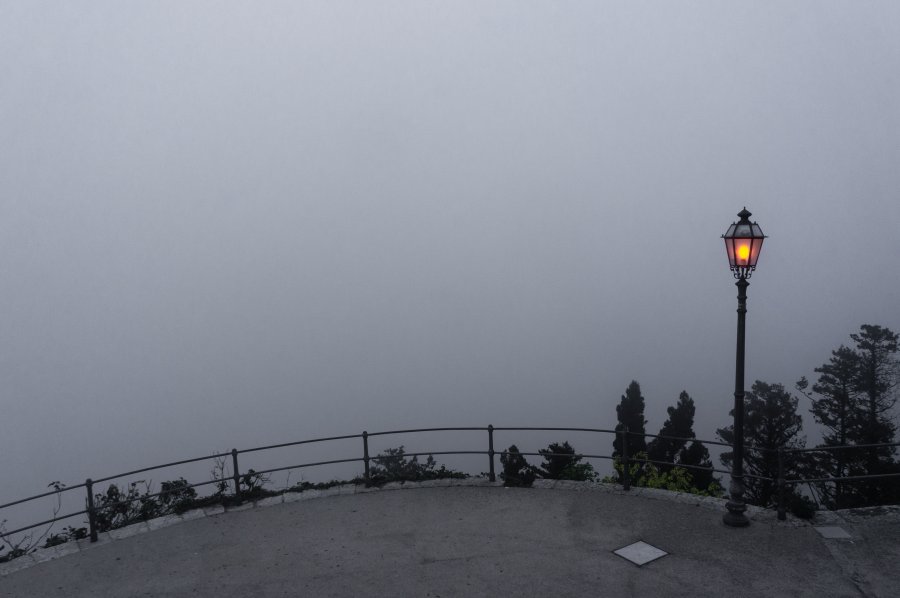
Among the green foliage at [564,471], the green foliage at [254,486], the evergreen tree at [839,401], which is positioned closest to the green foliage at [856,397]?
the evergreen tree at [839,401]

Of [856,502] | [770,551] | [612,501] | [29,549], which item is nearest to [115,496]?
[29,549]

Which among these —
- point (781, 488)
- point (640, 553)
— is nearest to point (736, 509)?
point (781, 488)

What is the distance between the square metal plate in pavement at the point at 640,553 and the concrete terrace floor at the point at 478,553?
0.09 m

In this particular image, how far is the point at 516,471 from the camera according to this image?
10781mm

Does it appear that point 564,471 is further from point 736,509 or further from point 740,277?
point 740,277

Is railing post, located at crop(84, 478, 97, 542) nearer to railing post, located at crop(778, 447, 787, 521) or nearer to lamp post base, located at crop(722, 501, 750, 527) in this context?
lamp post base, located at crop(722, 501, 750, 527)

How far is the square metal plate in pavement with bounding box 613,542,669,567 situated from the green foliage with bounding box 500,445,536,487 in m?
2.30

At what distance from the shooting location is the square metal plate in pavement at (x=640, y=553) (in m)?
7.18

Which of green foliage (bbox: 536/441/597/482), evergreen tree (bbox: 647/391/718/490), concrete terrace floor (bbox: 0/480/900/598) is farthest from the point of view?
evergreen tree (bbox: 647/391/718/490)

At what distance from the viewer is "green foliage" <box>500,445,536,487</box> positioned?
990 centimetres

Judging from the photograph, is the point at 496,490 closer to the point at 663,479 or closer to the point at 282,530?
the point at 282,530

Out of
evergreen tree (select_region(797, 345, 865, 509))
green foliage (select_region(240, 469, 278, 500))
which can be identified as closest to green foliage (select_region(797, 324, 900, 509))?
evergreen tree (select_region(797, 345, 865, 509))

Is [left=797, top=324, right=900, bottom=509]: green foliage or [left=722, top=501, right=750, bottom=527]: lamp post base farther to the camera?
[left=797, top=324, right=900, bottom=509]: green foliage

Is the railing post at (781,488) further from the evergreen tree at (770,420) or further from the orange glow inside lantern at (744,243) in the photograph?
the evergreen tree at (770,420)
